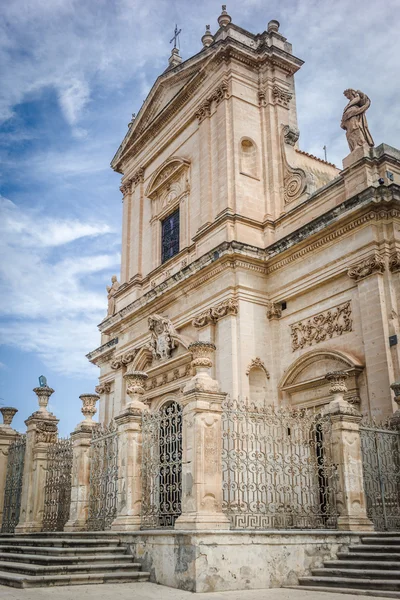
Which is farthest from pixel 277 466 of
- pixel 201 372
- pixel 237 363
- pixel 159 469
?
pixel 237 363

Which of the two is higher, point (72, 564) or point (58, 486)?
point (58, 486)

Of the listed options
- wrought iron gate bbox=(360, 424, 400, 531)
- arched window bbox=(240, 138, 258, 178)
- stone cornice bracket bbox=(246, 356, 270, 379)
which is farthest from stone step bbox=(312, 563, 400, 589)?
arched window bbox=(240, 138, 258, 178)

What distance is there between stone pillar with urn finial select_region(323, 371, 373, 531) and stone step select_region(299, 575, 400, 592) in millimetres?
1329

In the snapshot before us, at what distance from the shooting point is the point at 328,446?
384 inches

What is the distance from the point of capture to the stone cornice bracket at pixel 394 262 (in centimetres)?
1235

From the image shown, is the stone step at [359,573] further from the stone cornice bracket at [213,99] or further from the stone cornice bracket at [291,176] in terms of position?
the stone cornice bracket at [213,99]

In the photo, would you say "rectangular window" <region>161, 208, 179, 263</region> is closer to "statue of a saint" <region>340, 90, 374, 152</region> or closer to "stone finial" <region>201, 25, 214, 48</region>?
"stone finial" <region>201, 25, 214, 48</region>

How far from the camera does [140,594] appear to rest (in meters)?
6.95

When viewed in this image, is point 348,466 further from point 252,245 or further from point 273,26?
point 273,26

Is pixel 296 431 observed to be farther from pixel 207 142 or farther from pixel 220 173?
pixel 207 142

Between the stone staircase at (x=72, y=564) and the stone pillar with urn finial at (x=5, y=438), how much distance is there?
5.65 metres

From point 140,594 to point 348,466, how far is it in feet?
12.5

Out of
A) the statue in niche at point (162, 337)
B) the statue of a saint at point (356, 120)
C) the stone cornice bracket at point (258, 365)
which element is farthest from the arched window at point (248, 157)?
the stone cornice bracket at point (258, 365)

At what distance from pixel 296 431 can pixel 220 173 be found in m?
8.63
